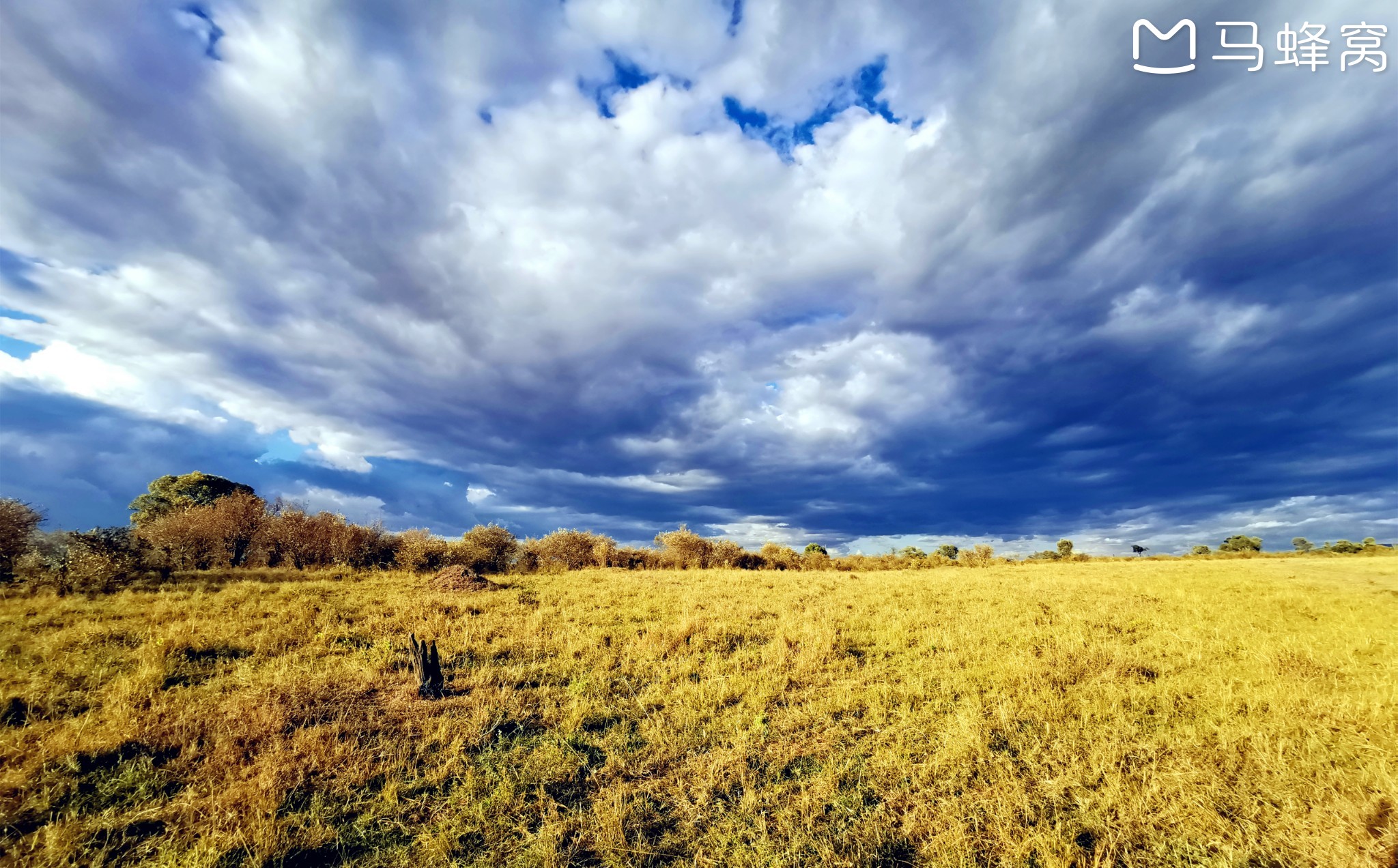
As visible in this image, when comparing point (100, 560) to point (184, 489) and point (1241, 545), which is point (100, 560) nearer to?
point (184, 489)

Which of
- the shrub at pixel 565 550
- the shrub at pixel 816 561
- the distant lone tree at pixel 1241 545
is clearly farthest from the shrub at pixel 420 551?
the distant lone tree at pixel 1241 545

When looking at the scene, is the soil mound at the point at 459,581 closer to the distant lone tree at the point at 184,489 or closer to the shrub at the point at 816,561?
the distant lone tree at the point at 184,489

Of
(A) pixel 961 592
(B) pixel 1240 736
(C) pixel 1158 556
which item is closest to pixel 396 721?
(B) pixel 1240 736

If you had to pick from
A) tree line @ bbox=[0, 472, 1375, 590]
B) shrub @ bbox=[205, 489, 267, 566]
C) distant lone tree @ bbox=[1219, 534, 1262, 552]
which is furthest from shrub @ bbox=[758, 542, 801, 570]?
distant lone tree @ bbox=[1219, 534, 1262, 552]

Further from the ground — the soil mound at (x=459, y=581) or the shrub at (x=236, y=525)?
the shrub at (x=236, y=525)

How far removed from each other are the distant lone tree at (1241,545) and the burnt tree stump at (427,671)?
76.9 m

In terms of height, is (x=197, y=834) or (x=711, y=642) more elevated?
(x=711, y=642)

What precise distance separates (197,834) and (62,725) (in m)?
4.63

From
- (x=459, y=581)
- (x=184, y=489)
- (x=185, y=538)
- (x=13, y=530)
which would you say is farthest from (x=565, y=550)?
(x=184, y=489)

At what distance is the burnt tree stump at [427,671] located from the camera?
380 inches

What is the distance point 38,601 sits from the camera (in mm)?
15195

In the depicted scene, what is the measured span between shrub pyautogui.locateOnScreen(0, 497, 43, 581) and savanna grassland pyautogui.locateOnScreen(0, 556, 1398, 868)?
281 inches

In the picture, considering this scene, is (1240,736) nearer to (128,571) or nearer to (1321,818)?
(1321,818)

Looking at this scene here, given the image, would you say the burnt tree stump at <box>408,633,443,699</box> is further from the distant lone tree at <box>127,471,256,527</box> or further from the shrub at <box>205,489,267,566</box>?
the distant lone tree at <box>127,471,256,527</box>
